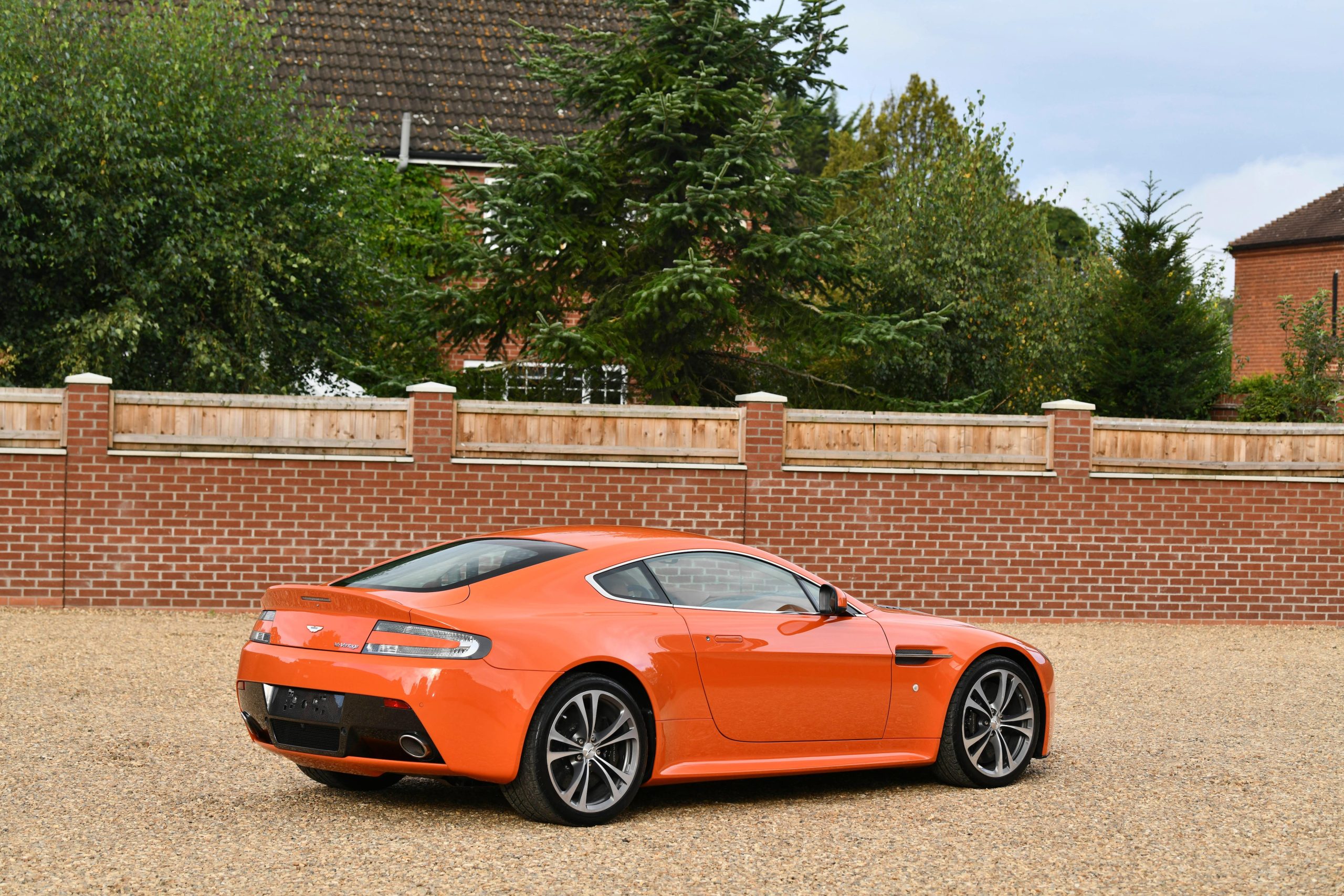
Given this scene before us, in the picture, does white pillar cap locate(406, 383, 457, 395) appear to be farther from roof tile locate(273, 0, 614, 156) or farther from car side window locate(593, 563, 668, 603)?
roof tile locate(273, 0, 614, 156)

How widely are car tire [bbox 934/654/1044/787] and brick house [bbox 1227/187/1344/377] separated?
31.9 metres

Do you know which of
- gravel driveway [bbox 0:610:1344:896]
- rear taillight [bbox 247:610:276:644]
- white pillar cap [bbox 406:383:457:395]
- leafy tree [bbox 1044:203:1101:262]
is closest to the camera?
gravel driveway [bbox 0:610:1344:896]

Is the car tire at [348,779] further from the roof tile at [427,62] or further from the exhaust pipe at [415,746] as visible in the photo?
the roof tile at [427,62]

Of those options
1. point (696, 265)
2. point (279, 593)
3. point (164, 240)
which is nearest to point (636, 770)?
point (279, 593)

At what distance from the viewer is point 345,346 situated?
17172mm

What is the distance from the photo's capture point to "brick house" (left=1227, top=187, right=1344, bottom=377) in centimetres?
3659

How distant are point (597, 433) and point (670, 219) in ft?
12.0

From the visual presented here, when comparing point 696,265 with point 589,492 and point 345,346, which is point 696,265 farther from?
point 345,346

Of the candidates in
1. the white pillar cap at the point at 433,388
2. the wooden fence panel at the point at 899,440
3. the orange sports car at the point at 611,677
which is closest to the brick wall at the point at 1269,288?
the wooden fence panel at the point at 899,440

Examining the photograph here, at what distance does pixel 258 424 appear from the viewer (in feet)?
43.5

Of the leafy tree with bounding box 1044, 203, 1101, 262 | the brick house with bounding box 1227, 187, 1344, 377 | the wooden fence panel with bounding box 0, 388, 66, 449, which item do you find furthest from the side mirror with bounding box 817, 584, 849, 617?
the leafy tree with bounding box 1044, 203, 1101, 262

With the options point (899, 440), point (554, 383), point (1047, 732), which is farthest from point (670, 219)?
point (1047, 732)

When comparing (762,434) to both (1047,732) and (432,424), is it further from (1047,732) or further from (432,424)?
(1047,732)

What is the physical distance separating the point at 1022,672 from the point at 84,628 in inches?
327
